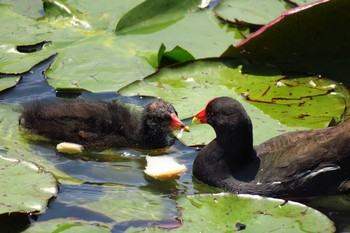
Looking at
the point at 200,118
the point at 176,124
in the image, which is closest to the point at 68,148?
the point at 176,124

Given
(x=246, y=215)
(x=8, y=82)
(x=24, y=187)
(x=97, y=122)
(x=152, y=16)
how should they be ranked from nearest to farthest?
(x=246, y=215)
(x=24, y=187)
(x=97, y=122)
(x=8, y=82)
(x=152, y=16)

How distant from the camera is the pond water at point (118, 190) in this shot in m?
5.43

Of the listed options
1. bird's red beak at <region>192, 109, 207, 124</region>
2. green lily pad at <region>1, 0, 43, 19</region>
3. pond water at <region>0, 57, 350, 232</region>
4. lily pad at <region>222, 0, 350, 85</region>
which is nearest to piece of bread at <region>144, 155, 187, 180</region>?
pond water at <region>0, 57, 350, 232</region>

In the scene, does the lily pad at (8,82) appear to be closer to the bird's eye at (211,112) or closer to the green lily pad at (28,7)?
the green lily pad at (28,7)

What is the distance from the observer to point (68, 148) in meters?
6.50

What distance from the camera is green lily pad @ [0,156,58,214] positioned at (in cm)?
509

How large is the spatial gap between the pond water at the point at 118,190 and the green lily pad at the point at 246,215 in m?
0.15

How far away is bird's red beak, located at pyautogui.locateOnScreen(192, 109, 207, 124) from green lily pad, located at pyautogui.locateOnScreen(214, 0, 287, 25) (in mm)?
1481

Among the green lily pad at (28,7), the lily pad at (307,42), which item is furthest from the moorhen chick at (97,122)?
the green lily pad at (28,7)

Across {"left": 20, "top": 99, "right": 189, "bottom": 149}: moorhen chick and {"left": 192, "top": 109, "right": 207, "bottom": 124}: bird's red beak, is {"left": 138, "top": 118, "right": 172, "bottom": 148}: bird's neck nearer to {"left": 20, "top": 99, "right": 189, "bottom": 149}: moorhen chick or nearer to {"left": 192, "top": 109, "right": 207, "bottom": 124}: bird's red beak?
{"left": 20, "top": 99, "right": 189, "bottom": 149}: moorhen chick

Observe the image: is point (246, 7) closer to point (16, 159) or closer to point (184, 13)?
point (184, 13)

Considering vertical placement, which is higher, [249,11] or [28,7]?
[249,11]

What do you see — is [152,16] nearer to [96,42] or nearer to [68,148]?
[96,42]

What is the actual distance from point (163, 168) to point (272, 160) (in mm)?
737
